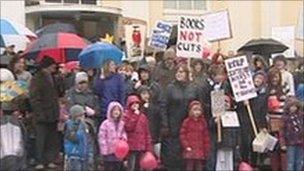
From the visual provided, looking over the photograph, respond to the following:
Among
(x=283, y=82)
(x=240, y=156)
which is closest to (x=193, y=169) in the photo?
(x=240, y=156)

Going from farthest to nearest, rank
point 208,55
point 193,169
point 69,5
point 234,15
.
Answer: point 234,15, point 69,5, point 208,55, point 193,169

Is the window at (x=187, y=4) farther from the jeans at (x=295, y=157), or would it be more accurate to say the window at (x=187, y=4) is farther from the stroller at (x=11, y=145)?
the stroller at (x=11, y=145)

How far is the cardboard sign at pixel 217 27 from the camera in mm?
18703

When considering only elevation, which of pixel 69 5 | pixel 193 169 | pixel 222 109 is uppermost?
pixel 69 5

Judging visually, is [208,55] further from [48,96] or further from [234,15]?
[234,15]

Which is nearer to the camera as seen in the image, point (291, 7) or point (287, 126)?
point (287, 126)

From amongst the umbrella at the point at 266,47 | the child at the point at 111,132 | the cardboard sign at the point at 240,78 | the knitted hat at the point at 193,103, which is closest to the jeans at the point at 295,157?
the cardboard sign at the point at 240,78

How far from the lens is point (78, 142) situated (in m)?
14.8

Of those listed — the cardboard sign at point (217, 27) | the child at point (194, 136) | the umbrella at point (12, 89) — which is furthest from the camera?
the cardboard sign at point (217, 27)

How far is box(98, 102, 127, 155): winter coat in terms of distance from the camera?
15062 mm

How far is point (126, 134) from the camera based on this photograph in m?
15.3

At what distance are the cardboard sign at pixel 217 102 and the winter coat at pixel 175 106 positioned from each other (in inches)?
14.5

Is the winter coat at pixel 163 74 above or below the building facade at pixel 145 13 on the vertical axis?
below

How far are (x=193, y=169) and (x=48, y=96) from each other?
105 inches
